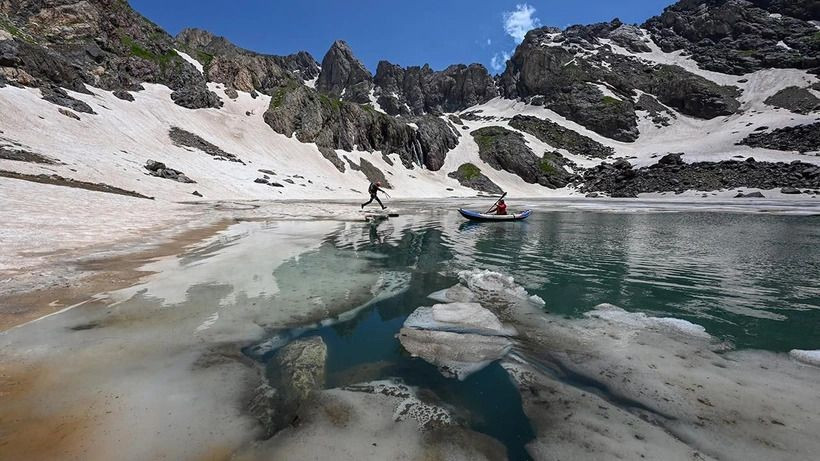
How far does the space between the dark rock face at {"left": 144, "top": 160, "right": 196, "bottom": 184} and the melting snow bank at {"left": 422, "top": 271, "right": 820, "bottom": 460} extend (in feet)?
165

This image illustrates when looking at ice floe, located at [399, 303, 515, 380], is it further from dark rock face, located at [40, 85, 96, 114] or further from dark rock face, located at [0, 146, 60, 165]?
dark rock face, located at [40, 85, 96, 114]

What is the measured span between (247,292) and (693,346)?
10557mm

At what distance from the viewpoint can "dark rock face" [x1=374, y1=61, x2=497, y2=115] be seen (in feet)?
618

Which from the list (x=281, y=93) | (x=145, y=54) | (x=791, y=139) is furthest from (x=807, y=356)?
(x=791, y=139)

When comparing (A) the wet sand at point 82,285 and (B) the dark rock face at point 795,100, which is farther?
(B) the dark rock face at point 795,100

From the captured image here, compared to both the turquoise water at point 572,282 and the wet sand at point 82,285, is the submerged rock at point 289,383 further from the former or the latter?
the wet sand at point 82,285

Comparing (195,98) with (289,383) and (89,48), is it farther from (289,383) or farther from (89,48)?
(289,383)

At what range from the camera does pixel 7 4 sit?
225 ft

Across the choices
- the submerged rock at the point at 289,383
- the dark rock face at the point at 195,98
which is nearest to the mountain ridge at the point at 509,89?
the dark rock face at the point at 195,98

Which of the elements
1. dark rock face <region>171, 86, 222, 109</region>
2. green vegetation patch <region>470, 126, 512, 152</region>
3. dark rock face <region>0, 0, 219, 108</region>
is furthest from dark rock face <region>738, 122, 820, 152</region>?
dark rock face <region>0, 0, 219, 108</region>

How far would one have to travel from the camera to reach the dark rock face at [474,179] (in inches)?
4018

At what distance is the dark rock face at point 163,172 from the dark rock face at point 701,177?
9152 cm

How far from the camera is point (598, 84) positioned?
15000cm

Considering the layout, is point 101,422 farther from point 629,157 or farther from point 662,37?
point 662,37
